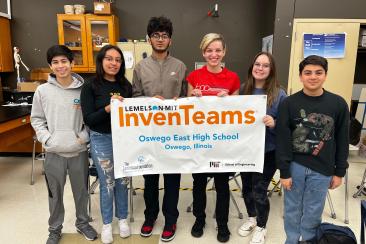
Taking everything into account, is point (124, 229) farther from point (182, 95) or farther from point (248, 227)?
point (182, 95)

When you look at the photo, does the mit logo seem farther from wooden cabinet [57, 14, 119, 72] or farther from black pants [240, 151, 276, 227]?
wooden cabinet [57, 14, 119, 72]

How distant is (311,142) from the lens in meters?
1.70

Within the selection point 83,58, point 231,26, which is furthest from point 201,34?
point 83,58

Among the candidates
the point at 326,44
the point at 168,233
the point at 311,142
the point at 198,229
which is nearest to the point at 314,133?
the point at 311,142

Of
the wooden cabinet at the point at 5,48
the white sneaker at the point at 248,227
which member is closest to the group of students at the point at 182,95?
the white sneaker at the point at 248,227

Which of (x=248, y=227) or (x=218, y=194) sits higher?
(x=218, y=194)

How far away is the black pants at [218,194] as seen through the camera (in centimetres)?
209

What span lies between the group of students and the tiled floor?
0.16m

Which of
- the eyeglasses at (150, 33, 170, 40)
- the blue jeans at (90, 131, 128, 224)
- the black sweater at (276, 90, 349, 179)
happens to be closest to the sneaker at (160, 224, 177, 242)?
the blue jeans at (90, 131, 128, 224)

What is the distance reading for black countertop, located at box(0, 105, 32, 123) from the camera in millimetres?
3037

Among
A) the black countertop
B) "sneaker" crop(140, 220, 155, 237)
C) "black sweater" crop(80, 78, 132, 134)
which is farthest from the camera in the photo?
the black countertop

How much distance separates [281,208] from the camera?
279 cm

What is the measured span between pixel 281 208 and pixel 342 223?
53 centimetres

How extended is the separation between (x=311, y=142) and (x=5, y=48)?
4794 mm
